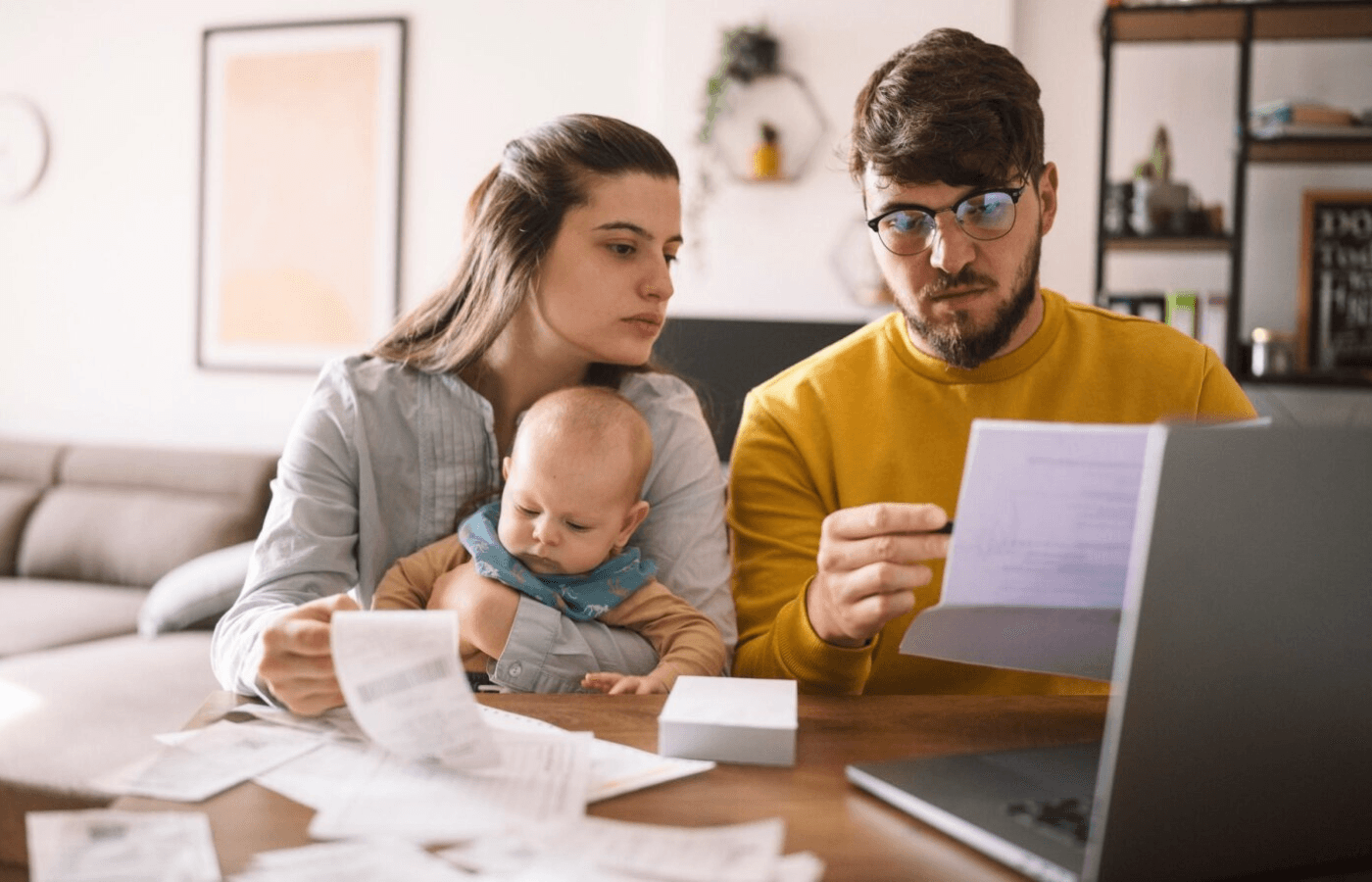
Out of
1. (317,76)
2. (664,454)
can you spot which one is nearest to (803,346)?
(664,454)

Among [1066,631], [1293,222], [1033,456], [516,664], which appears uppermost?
[1293,222]

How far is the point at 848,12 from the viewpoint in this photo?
3.34 meters

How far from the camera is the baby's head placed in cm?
131


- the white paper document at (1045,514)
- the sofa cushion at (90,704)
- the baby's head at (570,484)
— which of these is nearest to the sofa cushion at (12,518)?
the sofa cushion at (90,704)

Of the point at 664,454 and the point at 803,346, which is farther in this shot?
the point at 803,346

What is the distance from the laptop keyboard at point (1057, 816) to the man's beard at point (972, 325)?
0.78 m

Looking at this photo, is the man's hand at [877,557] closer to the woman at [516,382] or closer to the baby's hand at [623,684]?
the baby's hand at [623,684]

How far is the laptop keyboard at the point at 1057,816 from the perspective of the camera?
0.72 m

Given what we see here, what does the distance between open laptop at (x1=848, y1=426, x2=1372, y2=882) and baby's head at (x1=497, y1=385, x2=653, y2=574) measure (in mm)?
688

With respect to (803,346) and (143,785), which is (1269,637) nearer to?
(143,785)

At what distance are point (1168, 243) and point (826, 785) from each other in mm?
2532

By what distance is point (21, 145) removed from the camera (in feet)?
14.0

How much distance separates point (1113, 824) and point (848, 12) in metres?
3.11

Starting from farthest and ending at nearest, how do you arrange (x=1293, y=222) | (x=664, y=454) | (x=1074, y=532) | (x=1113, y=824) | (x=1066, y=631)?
(x=1293, y=222), (x=664, y=454), (x=1066, y=631), (x=1074, y=532), (x=1113, y=824)
